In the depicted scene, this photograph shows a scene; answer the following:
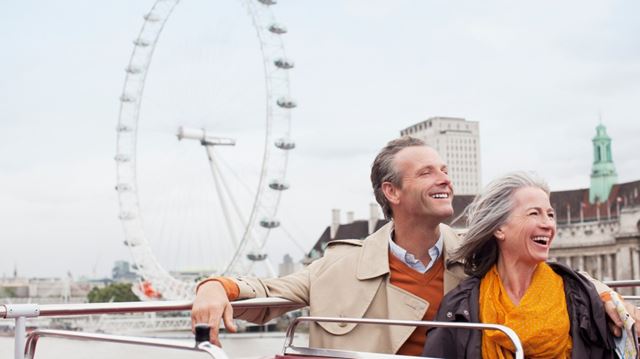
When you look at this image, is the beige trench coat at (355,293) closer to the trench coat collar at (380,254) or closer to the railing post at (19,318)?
the trench coat collar at (380,254)

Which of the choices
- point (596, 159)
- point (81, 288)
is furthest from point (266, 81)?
point (81, 288)

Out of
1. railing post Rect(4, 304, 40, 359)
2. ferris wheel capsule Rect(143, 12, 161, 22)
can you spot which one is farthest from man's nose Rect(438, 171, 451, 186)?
ferris wheel capsule Rect(143, 12, 161, 22)

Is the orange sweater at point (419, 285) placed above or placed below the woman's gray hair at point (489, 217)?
below

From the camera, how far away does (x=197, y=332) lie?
217cm

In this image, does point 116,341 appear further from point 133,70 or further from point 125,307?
point 133,70

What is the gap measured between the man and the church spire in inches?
2669

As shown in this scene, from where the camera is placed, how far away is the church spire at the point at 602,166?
234 ft

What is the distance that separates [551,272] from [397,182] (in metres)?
0.68

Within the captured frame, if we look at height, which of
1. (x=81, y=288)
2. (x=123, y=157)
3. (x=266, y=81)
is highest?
(x=266, y=81)

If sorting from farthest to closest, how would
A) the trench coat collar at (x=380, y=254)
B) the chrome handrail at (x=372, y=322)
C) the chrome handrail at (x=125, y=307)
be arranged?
1. the trench coat collar at (x=380, y=254)
2. the chrome handrail at (x=125, y=307)
3. the chrome handrail at (x=372, y=322)

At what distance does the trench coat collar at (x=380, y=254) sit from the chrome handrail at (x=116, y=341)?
1.07 meters

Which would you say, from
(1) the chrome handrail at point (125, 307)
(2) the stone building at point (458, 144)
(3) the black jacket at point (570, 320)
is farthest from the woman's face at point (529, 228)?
(2) the stone building at point (458, 144)

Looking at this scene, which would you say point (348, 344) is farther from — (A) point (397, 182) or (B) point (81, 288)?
(B) point (81, 288)

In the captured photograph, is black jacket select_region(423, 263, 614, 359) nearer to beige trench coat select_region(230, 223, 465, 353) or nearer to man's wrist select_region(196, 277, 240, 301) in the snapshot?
beige trench coat select_region(230, 223, 465, 353)
